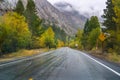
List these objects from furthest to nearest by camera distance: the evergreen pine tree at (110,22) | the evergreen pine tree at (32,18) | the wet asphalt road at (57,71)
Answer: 1. the evergreen pine tree at (32,18)
2. the evergreen pine tree at (110,22)
3. the wet asphalt road at (57,71)

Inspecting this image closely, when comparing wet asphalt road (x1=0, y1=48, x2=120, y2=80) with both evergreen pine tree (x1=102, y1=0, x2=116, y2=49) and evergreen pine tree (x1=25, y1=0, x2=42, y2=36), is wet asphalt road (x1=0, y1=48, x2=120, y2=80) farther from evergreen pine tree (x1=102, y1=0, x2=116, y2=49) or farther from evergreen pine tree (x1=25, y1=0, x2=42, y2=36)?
evergreen pine tree (x1=25, y1=0, x2=42, y2=36)

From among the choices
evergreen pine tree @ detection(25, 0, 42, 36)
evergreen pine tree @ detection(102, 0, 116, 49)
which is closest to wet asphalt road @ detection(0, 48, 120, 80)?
evergreen pine tree @ detection(102, 0, 116, 49)

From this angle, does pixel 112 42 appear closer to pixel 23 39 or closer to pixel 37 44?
pixel 23 39

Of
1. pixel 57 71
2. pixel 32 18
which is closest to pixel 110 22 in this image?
pixel 57 71

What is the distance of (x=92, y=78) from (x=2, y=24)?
39.2 meters

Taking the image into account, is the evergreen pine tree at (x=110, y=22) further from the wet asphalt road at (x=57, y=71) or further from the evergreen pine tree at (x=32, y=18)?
the evergreen pine tree at (x=32, y=18)

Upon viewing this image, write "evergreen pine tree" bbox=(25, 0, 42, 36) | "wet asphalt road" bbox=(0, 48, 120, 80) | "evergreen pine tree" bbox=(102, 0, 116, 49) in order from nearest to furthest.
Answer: "wet asphalt road" bbox=(0, 48, 120, 80) < "evergreen pine tree" bbox=(102, 0, 116, 49) < "evergreen pine tree" bbox=(25, 0, 42, 36)

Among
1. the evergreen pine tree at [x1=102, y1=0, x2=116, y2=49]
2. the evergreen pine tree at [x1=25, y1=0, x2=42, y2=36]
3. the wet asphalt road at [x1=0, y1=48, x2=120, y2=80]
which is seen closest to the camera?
the wet asphalt road at [x1=0, y1=48, x2=120, y2=80]

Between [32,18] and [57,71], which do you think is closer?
[57,71]

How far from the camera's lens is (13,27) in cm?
5978

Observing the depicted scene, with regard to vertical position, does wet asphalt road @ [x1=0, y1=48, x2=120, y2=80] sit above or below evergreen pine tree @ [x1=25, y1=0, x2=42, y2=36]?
below

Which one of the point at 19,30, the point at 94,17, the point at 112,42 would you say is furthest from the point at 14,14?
the point at 94,17

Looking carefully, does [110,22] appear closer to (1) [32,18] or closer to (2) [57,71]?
(2) [57,71]

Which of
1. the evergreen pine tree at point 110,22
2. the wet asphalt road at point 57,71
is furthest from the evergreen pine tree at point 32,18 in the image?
the wet asphalt road at point 57,71
